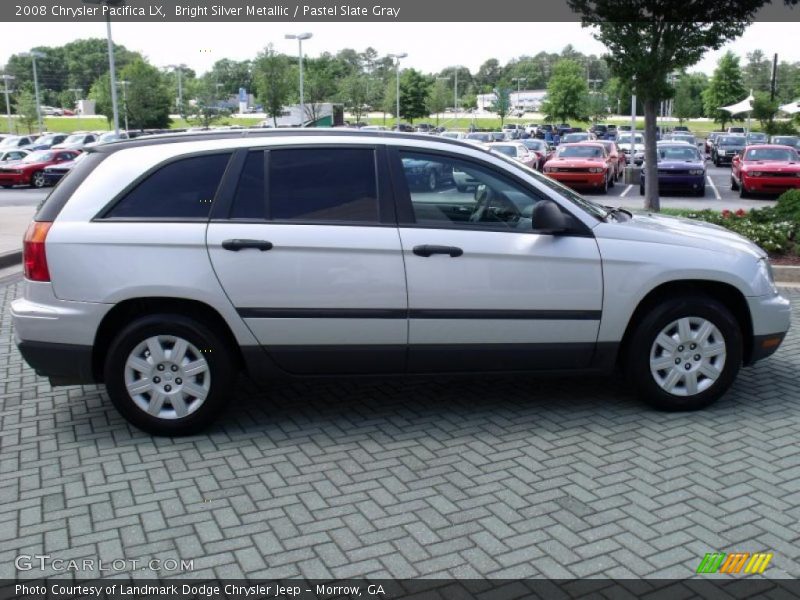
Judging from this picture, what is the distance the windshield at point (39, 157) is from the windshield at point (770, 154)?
24.3 m

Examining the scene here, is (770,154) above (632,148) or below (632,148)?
below

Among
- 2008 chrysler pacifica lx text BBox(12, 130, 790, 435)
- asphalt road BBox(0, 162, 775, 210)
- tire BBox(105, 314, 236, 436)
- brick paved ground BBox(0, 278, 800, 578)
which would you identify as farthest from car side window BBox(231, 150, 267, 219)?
→ asphalt road BBox(0, 162, 775, 210)

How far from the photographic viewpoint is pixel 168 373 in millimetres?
5281

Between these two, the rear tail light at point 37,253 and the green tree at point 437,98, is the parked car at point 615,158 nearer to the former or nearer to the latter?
the rear tail light at point 37,253

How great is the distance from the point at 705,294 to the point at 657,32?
9.98 meters

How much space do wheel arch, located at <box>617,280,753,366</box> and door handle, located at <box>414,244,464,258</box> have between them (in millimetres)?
1296

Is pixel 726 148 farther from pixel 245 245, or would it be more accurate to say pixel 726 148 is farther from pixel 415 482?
pixel 415 482

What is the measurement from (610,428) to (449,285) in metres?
1.40

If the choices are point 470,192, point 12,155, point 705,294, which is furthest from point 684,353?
point 12,155

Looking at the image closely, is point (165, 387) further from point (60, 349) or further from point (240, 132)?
point (240, 132)

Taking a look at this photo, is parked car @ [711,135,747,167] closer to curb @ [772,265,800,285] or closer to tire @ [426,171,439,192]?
Answer: curb @ [772,265,800,285]

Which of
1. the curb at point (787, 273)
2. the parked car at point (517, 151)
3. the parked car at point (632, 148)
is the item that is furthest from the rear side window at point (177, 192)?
the parked car at point (632, 148)

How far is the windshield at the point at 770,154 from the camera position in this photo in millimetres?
23538

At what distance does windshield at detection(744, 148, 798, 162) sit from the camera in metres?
23.5
